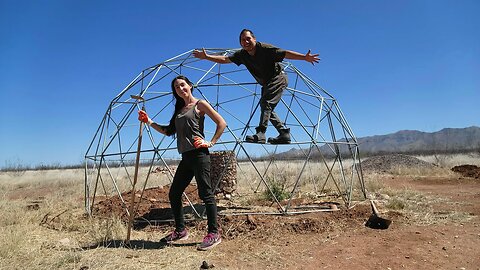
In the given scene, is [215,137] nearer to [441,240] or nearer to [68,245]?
[68,245]

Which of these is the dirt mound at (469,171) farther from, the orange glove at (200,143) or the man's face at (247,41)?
the orange glove at (200,143)

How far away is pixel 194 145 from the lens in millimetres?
4648

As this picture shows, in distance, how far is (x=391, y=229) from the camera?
18.9 ft

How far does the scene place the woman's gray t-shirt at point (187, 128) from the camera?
4.73 metres

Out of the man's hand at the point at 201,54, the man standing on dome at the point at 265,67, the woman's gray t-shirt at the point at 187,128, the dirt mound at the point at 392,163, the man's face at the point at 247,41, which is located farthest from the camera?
the dirt mound at the point at 392,163

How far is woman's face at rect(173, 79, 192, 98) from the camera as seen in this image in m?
4.86

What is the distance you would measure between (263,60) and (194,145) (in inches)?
85.8

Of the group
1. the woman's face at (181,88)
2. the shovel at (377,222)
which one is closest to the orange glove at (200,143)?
the woman's face at (181,88)

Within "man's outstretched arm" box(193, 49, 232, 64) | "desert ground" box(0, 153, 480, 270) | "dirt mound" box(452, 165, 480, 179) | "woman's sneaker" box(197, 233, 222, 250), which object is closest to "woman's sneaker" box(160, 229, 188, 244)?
"desert ground" box(0, 153, 480, 270)

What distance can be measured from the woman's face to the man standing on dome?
4.57 feet

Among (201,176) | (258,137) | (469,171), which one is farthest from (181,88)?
(469,171)

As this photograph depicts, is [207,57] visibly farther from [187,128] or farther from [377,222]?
[377,222]

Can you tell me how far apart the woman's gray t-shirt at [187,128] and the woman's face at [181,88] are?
0.67ft

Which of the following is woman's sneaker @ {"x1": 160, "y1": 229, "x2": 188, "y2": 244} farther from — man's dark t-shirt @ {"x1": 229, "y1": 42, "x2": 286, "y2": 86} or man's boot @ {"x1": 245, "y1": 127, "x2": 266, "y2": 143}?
man's dark t-shirt @ {"x1": 229, "y1": 42, "x2": 286, "y2": 86}
